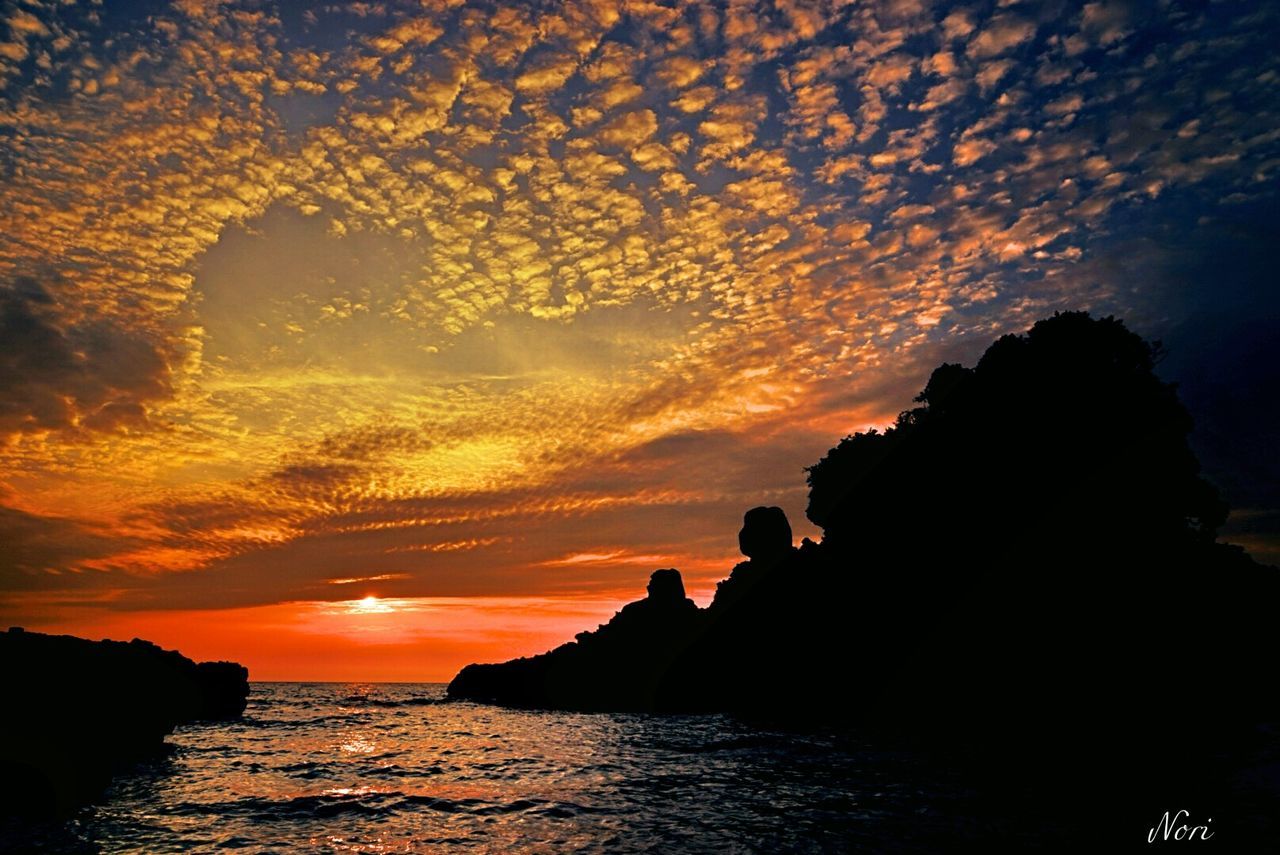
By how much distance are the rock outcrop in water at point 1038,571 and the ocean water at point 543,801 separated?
13.6 metres

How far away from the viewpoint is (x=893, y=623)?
156 ft

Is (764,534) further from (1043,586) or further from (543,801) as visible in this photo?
(543,801)

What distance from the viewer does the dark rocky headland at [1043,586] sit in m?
35.2

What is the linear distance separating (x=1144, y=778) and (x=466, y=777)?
25356mm

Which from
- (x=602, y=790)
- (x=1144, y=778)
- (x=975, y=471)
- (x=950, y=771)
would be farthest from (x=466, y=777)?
(x=975, y=471)

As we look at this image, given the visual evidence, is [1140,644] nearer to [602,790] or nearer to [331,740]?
[602,790]

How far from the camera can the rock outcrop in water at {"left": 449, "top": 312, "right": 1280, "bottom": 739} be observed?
36594mm

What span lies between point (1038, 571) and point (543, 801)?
35.8 meters

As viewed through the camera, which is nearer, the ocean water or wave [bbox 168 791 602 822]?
the ocean water

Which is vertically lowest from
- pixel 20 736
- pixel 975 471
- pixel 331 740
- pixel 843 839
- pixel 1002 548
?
pixel 331 740

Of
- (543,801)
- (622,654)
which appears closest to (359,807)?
(543,801)

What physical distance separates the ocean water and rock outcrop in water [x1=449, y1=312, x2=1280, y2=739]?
13595 mm

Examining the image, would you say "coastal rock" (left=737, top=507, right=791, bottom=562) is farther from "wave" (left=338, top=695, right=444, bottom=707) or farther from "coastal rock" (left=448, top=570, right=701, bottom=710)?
"wave" (left=338, top=695, right=444, bottom=707)

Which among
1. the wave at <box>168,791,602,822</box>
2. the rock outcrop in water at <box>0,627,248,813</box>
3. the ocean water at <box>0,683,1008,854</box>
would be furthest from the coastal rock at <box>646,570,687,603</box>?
the wave at <box>168,791,602,822</box>
